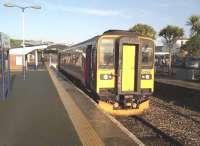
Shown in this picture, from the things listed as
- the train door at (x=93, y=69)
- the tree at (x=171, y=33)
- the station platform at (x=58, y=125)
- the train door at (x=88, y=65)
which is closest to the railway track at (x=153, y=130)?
the station platform at (x=58, y=125)

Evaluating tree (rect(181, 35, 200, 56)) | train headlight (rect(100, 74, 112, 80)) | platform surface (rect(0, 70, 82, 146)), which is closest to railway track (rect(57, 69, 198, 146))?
train headlight (rect(100, 74, 112, 80))

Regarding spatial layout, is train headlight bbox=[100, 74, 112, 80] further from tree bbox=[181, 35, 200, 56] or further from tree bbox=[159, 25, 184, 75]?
tree bbox=[159, 25, 184, 75]

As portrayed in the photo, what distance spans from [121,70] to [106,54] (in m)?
0.80

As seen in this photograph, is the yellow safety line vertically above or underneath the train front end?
underneath

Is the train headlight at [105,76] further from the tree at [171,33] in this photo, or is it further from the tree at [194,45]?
the tree at [171,33]

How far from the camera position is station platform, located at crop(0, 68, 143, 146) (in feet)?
26.2

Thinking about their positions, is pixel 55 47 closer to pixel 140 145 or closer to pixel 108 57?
pixel 108 57

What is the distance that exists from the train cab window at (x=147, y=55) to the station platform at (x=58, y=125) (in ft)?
8.24

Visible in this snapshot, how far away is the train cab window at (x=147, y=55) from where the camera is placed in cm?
1357

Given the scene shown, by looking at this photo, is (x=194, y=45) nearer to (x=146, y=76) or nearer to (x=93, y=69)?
(x=146, y=76)

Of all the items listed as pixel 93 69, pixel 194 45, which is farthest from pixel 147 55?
pixel 194 45

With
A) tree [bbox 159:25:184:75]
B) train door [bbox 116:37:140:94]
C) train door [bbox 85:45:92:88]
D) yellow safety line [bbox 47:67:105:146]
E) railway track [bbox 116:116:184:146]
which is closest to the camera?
yellow safety line [bbox 47:67:105:146]

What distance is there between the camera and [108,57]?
13414 mm

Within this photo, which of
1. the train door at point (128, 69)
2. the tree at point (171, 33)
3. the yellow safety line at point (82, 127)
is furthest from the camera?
the tree at point (171, 33)
